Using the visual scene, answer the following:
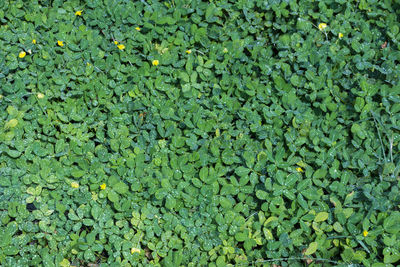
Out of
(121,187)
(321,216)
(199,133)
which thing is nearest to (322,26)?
(199,133)

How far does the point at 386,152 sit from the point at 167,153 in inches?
58.4

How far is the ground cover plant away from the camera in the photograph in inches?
116

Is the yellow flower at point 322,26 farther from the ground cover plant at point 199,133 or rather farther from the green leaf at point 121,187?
the green leaf at point 121,187

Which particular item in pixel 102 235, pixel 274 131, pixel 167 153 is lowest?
pixel 102 235

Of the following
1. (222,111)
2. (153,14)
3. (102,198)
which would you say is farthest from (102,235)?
(153,14)

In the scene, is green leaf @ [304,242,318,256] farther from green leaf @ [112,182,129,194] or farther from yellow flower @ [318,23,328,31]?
yellow flower @ [318,23,328,31]

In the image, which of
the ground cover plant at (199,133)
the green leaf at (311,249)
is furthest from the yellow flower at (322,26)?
the green leaf at (311,249)

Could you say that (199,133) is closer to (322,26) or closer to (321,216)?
(321,216)

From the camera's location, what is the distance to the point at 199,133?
11.0 feet

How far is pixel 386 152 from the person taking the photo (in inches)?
129

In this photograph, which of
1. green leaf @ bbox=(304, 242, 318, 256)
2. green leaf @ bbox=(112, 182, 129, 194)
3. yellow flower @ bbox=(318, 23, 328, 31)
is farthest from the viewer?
yellow flower @ bbox=(318, 23, 328, 31)

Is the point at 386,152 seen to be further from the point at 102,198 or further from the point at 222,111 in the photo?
the point at 102,198

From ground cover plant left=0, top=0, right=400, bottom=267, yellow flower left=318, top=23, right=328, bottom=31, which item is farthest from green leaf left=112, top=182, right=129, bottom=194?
yellow flower left=318, top=23, right=328, bottom=31

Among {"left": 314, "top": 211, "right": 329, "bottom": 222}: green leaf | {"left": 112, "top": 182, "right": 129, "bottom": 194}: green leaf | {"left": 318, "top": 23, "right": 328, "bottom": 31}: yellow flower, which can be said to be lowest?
{"left": 112, "top": 182, "right": 129, "bottom": 194}: green leaf
